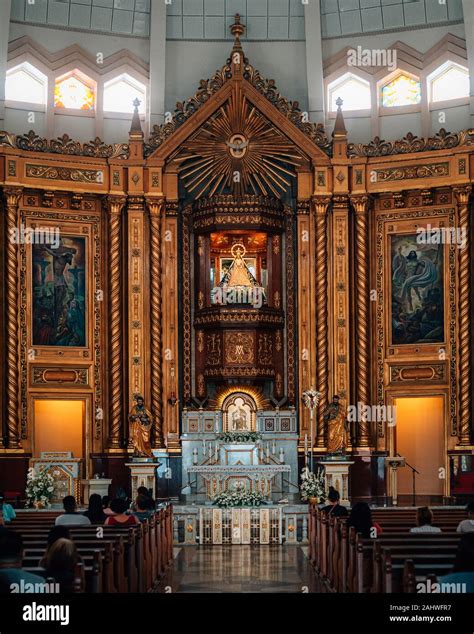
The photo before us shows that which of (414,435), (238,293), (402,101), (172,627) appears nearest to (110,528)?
(172,627)

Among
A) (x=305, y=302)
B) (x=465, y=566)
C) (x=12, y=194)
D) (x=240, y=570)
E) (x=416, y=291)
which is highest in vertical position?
(x=12, y=194)

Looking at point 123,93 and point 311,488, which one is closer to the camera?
point 311,488

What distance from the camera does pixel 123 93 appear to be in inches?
1243

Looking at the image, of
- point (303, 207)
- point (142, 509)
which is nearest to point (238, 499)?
point (142, 509)

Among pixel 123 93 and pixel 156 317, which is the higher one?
pixel 123 93

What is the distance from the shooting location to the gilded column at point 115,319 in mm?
29031

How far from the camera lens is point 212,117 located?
98.0 ft

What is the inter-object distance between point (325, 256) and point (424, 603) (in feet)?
71.5

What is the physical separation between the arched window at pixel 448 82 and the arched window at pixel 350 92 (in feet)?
5.93

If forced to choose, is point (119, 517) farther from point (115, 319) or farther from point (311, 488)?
point (115, 319)

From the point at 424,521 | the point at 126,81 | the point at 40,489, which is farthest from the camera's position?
the point at 126,81

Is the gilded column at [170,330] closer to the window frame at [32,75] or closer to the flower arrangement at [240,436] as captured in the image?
the flower arrangement at [240,436]

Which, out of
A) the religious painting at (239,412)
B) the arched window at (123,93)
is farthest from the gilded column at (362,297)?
the arched window at (123,93)

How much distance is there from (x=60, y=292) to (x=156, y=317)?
246 cm
